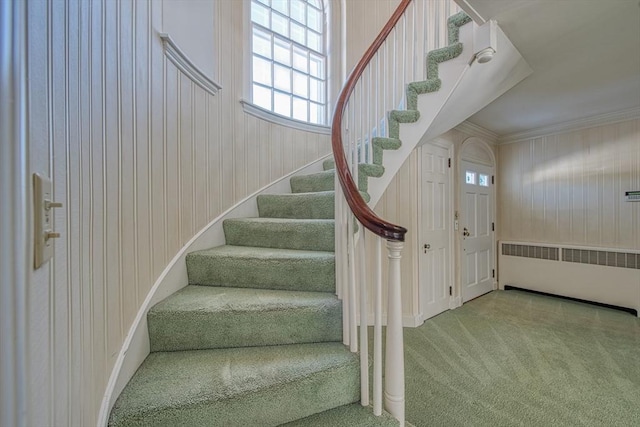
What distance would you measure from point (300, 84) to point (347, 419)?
10.2ft

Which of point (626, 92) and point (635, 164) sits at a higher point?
point (626, 92)

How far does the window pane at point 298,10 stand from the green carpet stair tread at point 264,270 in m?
2.84

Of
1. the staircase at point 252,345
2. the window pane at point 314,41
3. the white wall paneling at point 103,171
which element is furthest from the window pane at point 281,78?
the staircase at point 252,345

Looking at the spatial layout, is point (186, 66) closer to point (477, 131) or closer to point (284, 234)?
point (284, 234)

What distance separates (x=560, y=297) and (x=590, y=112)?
2.34m

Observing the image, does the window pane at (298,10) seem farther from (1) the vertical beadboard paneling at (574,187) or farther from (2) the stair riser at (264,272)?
(1) the vertical beadboard paneling at (574,187)

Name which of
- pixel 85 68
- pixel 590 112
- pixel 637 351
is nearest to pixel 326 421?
pixel 85 68

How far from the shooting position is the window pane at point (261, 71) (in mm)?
2732

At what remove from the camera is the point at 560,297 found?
12.0 feet

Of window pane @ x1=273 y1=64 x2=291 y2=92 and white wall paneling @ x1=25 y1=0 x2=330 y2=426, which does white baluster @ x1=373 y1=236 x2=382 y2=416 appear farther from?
window pane @ x1=273 y1=64 x2=291 y2=92

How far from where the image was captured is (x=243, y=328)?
52.9 inches

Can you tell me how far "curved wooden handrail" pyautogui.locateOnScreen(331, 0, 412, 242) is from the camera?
1.13 m

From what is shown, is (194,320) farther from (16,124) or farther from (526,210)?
(526,210)

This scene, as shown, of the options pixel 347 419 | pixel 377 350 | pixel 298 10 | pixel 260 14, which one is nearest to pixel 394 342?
pixel 377 350
